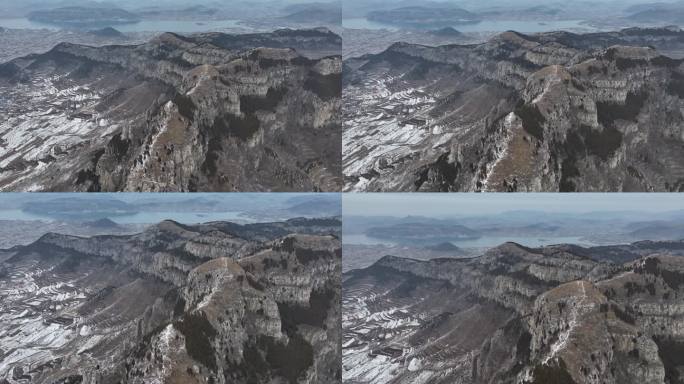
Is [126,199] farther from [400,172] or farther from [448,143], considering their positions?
[448,143]

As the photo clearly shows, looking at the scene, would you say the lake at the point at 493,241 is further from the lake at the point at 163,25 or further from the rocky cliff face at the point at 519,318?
the lake at the point at 163,25

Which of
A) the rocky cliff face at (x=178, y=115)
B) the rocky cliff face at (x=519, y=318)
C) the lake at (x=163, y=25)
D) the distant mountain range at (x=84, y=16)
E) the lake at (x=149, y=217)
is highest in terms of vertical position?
the distant mountain range at (x=84, y=16)

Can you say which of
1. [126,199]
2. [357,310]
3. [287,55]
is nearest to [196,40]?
[287,55]

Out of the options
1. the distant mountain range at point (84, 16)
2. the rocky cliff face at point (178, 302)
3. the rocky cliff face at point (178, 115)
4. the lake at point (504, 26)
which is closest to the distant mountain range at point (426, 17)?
the lake at point (504, 26)

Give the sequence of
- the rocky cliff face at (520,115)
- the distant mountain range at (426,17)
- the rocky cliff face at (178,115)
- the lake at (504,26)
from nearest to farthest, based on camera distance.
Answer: the rocky cliff face at (520,115), the rocky cliff face at (178,115), the lake at (504,26), the distant mountain range at (426,17)

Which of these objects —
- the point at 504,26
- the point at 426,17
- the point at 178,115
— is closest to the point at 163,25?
the point at 178,115

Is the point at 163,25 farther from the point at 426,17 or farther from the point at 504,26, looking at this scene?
the point at 504,26
